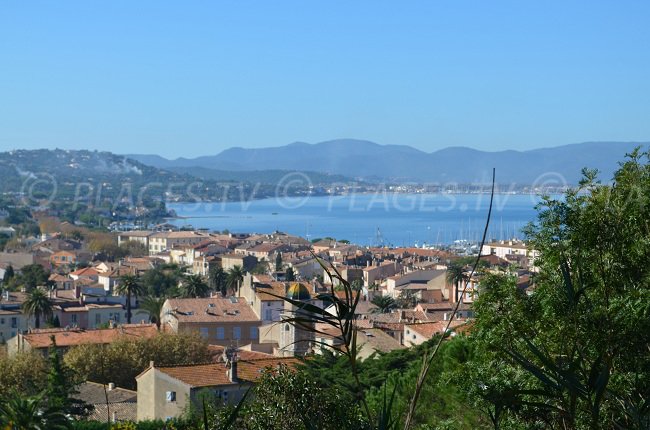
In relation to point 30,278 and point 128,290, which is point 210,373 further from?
point 30,278

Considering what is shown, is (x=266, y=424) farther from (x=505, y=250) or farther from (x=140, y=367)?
(x=505, y=250)

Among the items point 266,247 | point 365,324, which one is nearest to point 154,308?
point 365,324

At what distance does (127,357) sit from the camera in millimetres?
23047

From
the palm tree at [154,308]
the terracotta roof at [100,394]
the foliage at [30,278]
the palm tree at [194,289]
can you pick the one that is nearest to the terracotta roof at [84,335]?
the terracotta roof at [100,394]

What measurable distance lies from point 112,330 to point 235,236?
5811 cm

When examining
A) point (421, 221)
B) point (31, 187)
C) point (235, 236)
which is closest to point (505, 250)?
point (235, 236)

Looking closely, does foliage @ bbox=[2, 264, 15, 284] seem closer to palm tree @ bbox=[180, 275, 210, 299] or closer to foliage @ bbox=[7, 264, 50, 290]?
foliage @ bbox=[7, 264, 50, 290]

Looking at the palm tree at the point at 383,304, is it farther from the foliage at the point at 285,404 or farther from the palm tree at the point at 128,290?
the foliage at the point at 285,404

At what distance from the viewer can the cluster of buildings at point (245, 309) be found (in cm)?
1802

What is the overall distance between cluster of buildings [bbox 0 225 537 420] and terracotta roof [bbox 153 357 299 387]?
21 mm

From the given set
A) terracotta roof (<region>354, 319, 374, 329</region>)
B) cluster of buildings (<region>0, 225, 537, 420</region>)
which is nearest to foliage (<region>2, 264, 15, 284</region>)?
cluster of buildings (<region>0, 225, 537, 420</region>)

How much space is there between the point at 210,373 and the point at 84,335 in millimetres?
9395

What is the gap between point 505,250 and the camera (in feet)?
213

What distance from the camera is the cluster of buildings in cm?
1802
